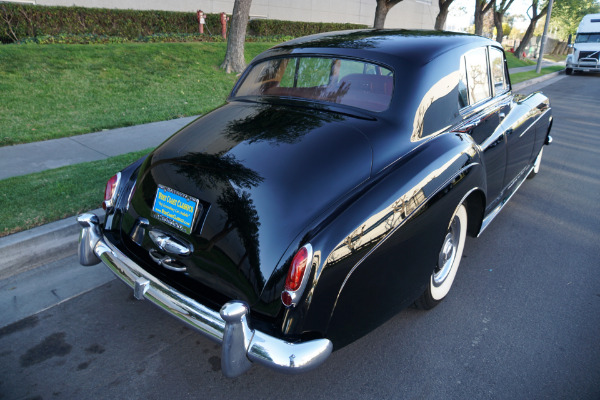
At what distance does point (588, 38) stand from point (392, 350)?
2609 cm

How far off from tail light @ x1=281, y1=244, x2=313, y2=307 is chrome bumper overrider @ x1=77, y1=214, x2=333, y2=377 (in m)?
0.19

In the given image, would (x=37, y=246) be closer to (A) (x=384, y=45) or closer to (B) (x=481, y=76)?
(A) (x=384, y=45)

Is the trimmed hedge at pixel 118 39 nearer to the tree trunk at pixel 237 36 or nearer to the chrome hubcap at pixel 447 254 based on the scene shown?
the tree trunk at pixel 237 36

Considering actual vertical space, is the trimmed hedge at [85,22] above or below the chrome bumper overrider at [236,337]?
above

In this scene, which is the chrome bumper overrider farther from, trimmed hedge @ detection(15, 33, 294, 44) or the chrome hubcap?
trimmed hedge @ detection(15, 33, 294, 44)

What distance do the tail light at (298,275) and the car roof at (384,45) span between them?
5.13ft

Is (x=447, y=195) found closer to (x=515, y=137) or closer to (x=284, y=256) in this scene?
(x=284, y=256)

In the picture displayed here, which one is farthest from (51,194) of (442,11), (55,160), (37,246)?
(442,11)

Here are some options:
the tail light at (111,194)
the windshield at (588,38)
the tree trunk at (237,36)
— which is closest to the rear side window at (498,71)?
the tail light at (111,194)

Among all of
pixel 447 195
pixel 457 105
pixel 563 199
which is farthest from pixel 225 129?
pixel 563 199

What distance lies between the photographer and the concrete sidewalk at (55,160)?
3428 millimetres

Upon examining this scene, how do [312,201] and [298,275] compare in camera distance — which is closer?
[298,275]

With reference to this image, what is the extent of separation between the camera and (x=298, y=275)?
200 cm

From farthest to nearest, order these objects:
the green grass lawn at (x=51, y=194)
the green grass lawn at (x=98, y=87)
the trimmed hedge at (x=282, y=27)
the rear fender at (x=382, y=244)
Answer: the trimmed hedge at (x=282, y=27) → the green grass lawn at (x=98, y=87) → the green grass lawn at (x=51, y=194) → the rear fender at (x=382, y=244)
